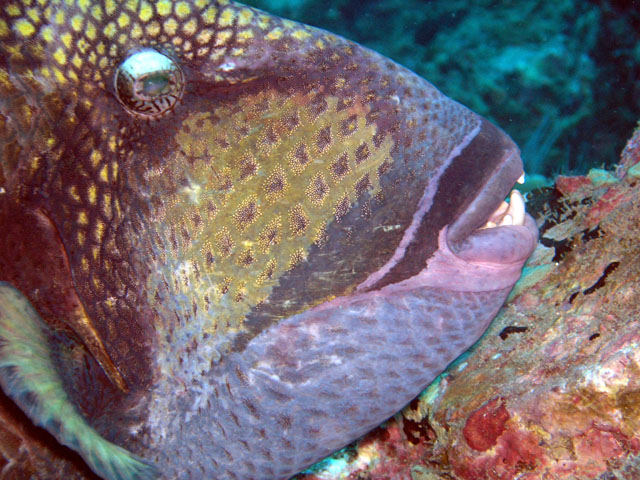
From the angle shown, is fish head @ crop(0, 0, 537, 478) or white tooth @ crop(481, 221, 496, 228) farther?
white tooth @ crop(481, 221, 496, 228)

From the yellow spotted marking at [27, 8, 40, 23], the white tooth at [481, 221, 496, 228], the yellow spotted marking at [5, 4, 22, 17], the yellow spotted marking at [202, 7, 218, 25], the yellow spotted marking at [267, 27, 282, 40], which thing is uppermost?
the yellow spotted marking at [5, 4, 22, 17]

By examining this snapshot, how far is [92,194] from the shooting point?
1.67 meters

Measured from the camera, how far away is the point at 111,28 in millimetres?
1602

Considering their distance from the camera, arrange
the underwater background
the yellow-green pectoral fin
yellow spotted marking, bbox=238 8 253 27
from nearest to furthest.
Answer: the yellow-green pectoral fin
yellow spotted marking, bbox=238 8 253 27
the underwater background

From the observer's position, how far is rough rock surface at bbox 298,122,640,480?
70.3 inches

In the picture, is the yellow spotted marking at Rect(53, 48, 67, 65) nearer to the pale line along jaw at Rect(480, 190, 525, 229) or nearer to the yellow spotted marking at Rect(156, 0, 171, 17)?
the yellow spotted marking at Rect(156, 0, 171, 17)

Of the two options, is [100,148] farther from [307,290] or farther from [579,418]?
[579,418]

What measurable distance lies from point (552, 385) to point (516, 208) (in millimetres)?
859

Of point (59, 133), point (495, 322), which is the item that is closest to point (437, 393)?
point (495, 322)

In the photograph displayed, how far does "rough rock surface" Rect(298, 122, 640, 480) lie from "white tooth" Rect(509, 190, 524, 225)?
71 centimetres

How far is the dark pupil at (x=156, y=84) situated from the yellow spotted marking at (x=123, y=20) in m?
0.27

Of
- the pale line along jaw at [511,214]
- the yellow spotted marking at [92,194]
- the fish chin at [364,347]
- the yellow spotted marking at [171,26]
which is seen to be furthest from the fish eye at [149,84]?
the pale line along jaw at [511,214]

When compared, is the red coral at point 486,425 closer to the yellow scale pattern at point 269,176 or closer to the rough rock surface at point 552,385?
the rough rock surface at point 552,385

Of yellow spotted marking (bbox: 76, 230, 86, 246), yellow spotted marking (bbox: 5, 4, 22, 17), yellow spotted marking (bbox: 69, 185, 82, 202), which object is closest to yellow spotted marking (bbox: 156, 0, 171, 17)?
yellow spotted marking (bbox: 5, 4, 22, 17)
